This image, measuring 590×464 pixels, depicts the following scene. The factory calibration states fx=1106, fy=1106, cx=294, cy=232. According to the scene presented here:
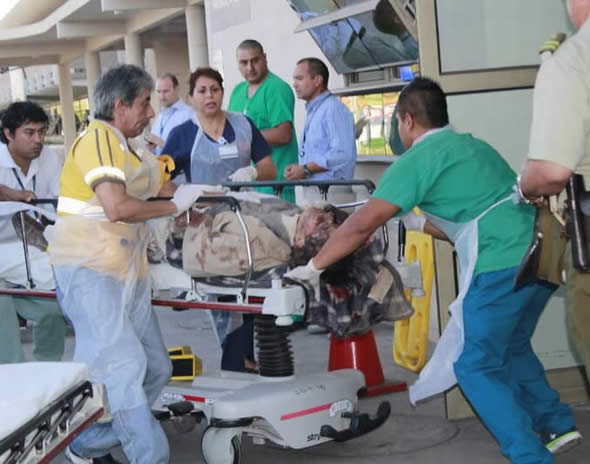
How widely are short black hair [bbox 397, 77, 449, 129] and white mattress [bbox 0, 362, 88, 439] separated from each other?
187 cm

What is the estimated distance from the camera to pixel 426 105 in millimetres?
4711

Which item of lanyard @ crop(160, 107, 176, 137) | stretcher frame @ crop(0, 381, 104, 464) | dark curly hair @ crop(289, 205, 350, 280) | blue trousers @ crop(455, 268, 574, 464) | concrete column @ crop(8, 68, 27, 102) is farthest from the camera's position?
concrete column @ crop(8, 68, 27, 102)

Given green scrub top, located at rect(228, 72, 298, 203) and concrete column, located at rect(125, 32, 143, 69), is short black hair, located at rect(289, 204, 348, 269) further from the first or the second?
concrete column, located at rect(125, 32, 143, 69)

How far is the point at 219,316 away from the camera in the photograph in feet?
21.5

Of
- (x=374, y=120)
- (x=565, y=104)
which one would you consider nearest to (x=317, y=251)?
(x=565, y=104)

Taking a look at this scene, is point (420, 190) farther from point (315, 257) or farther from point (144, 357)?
point (144, 357)

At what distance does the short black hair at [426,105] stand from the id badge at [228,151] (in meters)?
1.99

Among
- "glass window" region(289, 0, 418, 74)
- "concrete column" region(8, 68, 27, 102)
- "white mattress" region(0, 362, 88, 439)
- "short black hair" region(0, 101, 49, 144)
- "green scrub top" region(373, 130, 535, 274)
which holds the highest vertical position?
"concrete column" region(8, 68, 27, 102)

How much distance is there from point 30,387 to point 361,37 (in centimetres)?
596

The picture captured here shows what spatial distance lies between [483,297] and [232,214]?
1197 mm

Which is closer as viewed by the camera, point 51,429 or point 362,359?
point 51,429

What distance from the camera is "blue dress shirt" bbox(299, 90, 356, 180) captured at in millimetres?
7973

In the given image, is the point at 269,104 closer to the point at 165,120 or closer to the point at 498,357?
the point at 165,120

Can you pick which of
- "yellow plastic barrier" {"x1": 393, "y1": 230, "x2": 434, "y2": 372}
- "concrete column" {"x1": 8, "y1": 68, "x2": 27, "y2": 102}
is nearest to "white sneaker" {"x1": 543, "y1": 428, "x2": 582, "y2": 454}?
"yellow plastic barrier" {"x1": 393, "y1": 230, "x2": 434, "y2": 372}
